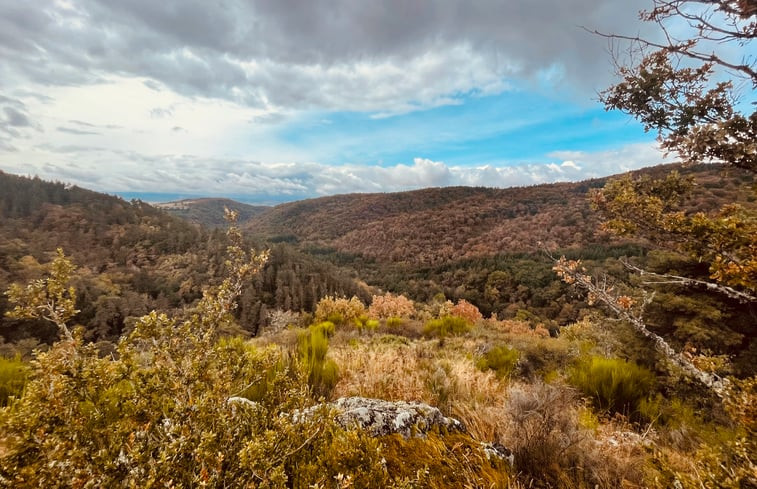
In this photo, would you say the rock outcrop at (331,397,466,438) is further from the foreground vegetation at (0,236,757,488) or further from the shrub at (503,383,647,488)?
the shrub at (503,383,647,488)

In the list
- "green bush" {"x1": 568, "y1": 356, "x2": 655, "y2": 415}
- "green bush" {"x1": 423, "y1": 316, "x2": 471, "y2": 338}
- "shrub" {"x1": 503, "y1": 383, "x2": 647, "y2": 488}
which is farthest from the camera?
"green bush" {"x1": 423, "y1": 316, "x2": 471, "y2": 338}

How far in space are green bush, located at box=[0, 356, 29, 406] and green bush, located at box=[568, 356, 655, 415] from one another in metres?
6.46

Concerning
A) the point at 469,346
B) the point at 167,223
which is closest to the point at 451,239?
the point at 167,223

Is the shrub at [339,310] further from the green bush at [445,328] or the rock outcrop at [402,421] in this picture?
the rock outcrop at [402,421]

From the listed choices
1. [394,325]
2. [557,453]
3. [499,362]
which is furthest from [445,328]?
[557,453]

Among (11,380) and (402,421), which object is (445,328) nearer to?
(402,421)

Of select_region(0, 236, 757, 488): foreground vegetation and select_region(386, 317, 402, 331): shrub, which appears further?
select_region(386, 317, 402, 331): shrub

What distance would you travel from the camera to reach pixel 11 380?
3.01 m

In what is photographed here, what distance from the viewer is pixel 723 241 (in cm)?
299

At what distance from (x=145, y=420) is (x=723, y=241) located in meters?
4.89

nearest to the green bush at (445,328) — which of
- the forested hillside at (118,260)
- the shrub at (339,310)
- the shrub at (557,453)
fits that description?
the shrub at (339,310)

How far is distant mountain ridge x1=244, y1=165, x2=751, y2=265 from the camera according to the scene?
8444 cm

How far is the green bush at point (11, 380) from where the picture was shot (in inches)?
→ 116

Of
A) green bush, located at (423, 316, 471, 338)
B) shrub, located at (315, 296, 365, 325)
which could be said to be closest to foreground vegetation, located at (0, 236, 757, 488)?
green bush, located at (423, 316, 471, 338)
